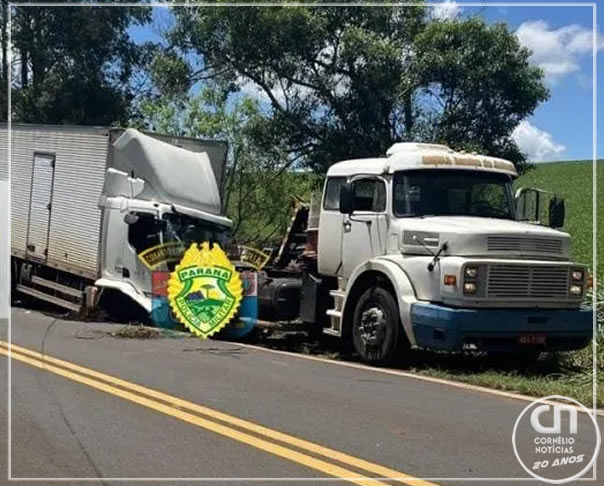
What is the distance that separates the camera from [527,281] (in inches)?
377

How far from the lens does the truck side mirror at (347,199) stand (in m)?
11.0

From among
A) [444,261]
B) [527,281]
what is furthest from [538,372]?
[444,261]

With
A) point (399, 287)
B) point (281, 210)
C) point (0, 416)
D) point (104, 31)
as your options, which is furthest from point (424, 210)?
point (104, 31)

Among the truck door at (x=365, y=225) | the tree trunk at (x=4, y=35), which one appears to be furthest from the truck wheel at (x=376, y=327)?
the tree trunk at (x=4, y=35)

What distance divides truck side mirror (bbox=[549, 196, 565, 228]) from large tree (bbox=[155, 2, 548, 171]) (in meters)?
7.92

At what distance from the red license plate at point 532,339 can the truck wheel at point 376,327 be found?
1435mm

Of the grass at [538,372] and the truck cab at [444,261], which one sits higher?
the truck cab at [444,261]

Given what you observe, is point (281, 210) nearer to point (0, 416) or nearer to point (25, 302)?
point (25, 302)

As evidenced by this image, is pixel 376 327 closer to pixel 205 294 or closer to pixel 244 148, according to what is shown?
pixel 205 294

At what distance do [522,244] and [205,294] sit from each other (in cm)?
447

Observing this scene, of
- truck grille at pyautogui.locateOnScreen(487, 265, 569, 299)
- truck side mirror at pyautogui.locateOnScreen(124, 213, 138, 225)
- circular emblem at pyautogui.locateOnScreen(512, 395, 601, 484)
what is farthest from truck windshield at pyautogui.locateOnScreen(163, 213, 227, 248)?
circular emblem at pyautogui.locateOnScreen(512, 395, 601, 484)

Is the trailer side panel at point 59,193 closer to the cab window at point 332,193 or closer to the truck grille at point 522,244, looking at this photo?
the cab window at point 332,193

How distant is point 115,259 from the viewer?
14.6 metres

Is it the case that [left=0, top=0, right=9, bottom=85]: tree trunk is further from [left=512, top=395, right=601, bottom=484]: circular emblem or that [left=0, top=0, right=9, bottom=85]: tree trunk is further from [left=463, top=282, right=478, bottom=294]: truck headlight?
[left=512, top=395, right=601, bottom=484]: circular emblem
